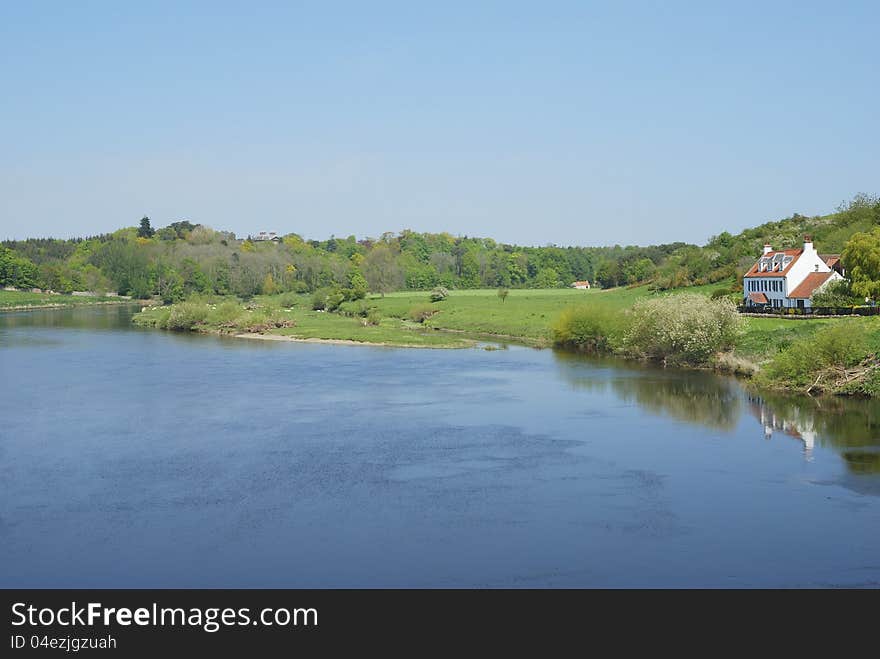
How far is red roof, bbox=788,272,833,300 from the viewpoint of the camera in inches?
2175

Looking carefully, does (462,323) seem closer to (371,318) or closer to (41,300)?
(371,318)

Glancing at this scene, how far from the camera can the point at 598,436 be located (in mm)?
31062

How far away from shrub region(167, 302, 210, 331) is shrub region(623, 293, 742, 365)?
44525 mm

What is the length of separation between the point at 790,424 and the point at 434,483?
47.8 feet

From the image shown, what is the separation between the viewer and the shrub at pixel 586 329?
56.8 metres

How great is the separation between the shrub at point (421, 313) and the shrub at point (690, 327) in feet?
117

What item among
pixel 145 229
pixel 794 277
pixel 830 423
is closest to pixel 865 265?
pixel 794 277

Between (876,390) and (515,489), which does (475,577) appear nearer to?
(515,489)

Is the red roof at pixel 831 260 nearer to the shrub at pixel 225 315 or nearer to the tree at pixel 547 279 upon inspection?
the shrub at pixel 225 315

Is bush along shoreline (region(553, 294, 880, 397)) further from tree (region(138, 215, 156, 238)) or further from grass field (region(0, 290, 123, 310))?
tree (region(138, 215, 156, 238))

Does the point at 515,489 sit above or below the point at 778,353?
below

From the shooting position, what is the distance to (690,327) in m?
47.6
